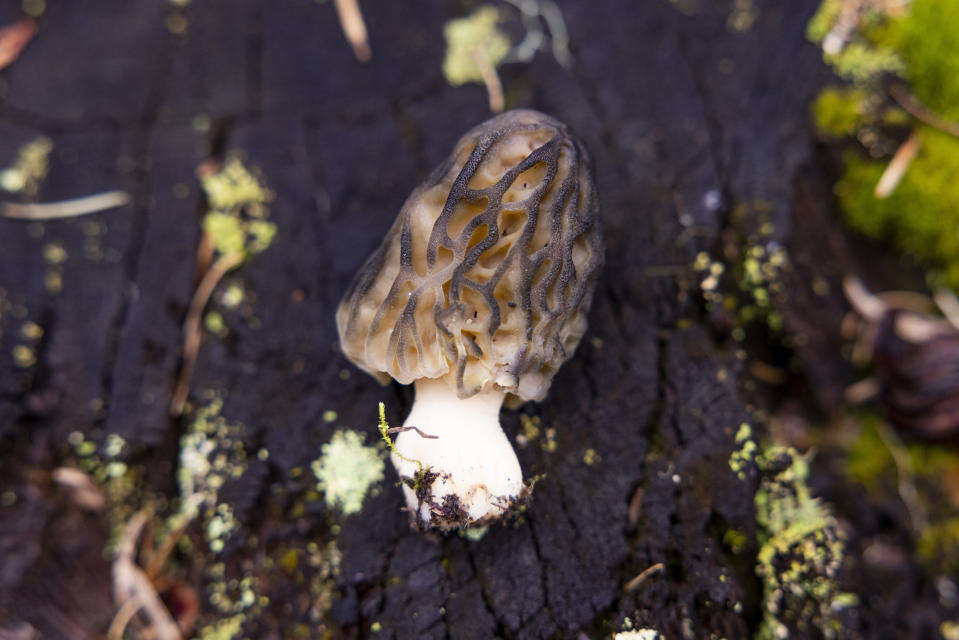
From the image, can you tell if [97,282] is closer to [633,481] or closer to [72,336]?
[72,336]

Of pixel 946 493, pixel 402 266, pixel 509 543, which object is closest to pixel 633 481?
pixel 509 543

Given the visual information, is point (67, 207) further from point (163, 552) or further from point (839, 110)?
point (839, 110)

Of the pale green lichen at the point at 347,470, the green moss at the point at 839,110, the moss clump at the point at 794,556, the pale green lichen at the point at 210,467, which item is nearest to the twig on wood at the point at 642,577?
the moss clump at the point at 794,556

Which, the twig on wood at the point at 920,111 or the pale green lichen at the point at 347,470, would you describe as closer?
the pale green lichen at the point at 347,470

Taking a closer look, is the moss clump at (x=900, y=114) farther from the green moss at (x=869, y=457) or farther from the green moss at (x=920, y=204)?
the green moss at (x=869, y=457)

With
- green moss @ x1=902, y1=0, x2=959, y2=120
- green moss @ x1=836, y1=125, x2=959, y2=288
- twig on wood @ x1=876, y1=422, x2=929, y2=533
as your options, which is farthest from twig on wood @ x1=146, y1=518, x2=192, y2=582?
green moss @ x1=902, y1=0, x2=959, y2=120

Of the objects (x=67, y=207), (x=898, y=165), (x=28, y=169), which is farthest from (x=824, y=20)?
(x=28, y=169)
